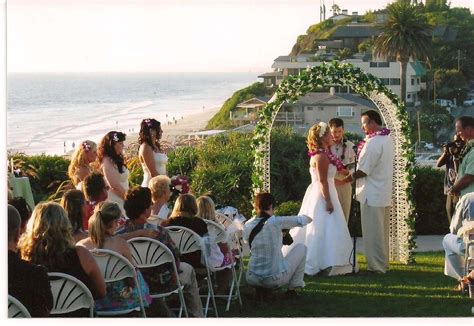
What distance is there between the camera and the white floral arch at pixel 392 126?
977cm

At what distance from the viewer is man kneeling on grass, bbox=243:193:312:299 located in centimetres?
726

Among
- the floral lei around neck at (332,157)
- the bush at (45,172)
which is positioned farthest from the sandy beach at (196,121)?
the floral lei around neck at (332,157)

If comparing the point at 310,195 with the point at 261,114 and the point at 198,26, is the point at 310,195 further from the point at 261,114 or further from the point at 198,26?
the point at 198,26

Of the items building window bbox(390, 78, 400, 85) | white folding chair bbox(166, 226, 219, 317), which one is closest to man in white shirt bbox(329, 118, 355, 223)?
white folding chair bbox(166, 226, 219, 317)

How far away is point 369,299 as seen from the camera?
7516 mm

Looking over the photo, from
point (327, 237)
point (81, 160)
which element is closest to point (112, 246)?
point (81, 160)

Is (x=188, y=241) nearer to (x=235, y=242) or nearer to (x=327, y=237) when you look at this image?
(x=235, y=242)

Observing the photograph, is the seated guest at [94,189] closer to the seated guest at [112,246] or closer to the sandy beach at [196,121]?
the seated guest at [112,246]

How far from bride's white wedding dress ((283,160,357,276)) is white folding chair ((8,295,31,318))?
4.77 meters

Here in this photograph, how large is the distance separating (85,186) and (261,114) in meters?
3.47

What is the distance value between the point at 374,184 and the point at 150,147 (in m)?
2.18

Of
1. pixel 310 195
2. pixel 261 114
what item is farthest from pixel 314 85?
pixel 310 195

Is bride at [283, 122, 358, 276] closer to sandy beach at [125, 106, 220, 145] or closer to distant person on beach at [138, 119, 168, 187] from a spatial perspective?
distant person on beach at [138, 119, 168, 187]
